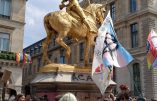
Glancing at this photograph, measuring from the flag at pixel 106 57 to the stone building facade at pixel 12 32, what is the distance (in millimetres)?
20831

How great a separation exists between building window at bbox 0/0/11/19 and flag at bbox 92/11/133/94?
22.2 meters

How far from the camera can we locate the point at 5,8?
3031cm

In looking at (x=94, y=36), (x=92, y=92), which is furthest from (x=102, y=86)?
(x=94, y=36)

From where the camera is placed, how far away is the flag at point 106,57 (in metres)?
8.24

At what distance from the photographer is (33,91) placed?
9633 mm

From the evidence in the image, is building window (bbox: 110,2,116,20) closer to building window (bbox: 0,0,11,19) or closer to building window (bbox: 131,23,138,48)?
building window (bbox: 131,23,138,48)

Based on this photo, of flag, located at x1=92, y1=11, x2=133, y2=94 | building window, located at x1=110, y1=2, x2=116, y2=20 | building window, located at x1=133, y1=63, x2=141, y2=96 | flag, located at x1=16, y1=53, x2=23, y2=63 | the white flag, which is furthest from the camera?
building window, located at x1=110, y1=2, x2=116, y2=20

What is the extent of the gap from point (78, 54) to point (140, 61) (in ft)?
42.4

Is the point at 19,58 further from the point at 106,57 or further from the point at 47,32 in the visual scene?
the point at 106,57

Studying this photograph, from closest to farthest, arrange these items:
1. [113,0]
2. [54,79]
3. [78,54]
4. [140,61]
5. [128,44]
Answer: [54,79] → [140,61] → [128,44] → [113,0] → [78,54]

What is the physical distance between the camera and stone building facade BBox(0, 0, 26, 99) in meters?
29.4

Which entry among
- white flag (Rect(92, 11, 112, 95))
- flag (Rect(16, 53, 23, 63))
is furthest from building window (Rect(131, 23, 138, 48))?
white flag (Rect(92, 11, 112, 95))

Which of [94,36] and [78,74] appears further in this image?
[94,36]

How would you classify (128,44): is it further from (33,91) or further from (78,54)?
(33,91)
